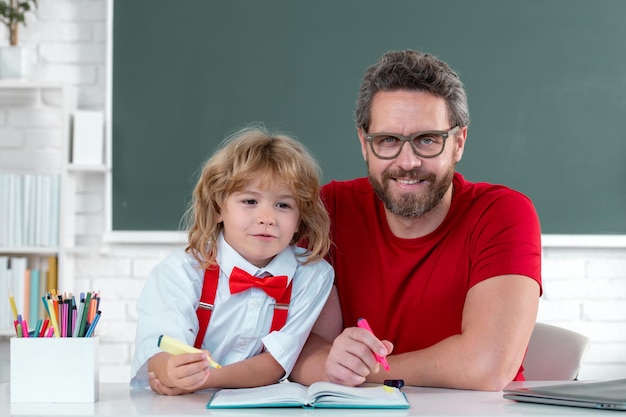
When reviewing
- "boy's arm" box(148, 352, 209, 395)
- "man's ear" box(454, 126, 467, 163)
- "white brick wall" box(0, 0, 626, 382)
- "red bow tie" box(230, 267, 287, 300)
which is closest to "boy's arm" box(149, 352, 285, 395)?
"boy's arm" box(148, 352, 209, 395)

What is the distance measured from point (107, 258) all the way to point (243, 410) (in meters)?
2.22

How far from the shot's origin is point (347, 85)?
3.38m

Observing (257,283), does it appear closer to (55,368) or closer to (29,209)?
(55,368)

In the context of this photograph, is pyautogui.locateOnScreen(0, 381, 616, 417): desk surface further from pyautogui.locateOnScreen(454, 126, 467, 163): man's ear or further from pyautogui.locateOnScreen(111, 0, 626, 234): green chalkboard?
pyautogui.locateOnScreen(111, 0, 626, 234): green chalkboard

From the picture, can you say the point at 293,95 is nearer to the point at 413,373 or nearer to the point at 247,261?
the point at 247,261

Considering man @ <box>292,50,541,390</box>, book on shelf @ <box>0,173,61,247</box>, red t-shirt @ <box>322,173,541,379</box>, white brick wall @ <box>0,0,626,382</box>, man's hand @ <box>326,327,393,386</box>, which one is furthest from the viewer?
white brick wall @ <box>0,0,626,382</box>

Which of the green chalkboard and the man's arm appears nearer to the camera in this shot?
the man's arm

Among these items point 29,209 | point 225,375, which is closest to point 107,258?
point 29,209

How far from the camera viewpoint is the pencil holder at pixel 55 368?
4.29 feet

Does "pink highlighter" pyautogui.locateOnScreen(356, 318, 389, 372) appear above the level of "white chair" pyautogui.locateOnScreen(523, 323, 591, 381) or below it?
above

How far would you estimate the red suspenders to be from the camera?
170 cm

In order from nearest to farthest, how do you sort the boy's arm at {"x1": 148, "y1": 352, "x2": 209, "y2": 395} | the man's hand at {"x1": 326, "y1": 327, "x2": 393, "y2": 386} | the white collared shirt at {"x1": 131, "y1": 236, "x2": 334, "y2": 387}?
the boy's arm at {"x1": 148, "y1": 352, "x2": 209, "y2": 395} → the man's hand at {"x1": 326, "y1": 327, "x2": 393, "y2": 386} → the white collared shirt at {"x1": 131, "y1": 236, "x2": 334, "y2": 387}

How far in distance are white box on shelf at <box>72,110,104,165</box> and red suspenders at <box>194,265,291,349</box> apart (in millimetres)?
1689

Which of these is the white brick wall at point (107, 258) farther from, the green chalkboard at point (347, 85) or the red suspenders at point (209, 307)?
the red suspenders at point (209, 307)
